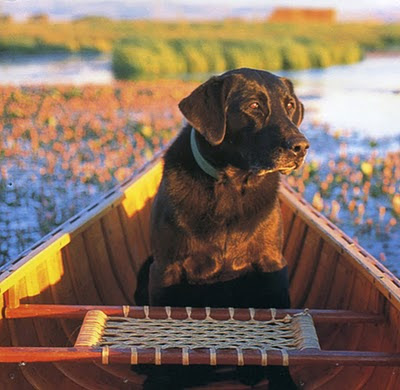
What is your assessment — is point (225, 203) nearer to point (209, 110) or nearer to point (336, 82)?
point (209, 110)

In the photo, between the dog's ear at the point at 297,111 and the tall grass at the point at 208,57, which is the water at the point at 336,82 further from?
the dog's ear at the point at 297,111

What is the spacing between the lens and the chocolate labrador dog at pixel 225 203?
3.29 m

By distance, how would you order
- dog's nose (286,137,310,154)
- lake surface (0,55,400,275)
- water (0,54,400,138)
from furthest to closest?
water (0,54,400,138) < lake surface (0,55,400,275) < dog's nose (286,137,310,154)

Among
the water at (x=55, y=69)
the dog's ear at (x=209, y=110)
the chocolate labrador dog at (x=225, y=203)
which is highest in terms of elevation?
the dog's ear at (x=209, y=110)

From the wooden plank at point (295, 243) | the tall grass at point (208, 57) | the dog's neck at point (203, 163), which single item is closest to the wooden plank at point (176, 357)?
the dog's neck at point (203, 163)

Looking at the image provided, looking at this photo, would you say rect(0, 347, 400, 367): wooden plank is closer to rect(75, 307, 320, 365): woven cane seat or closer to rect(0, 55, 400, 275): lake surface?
rect(75, 307, 320, 365): woven cane seat

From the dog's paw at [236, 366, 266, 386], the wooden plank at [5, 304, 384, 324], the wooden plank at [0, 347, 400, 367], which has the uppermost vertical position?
the wooden plank at [0, 347, 400, 367]

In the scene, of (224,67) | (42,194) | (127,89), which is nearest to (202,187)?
(42,194)

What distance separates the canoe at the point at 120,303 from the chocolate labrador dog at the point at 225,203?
1.11ft

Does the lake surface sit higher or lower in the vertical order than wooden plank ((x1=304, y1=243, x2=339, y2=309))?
lower

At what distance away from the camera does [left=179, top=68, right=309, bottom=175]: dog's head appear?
3.21 m

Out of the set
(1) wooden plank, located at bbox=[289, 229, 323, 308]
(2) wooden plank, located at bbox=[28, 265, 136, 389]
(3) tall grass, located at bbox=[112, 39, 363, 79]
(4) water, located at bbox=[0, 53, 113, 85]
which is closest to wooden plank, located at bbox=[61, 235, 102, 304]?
(2) wooden plank, located at bbox=[28, 265, 136, 389]

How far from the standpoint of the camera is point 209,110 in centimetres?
330

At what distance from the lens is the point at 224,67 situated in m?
24.5
